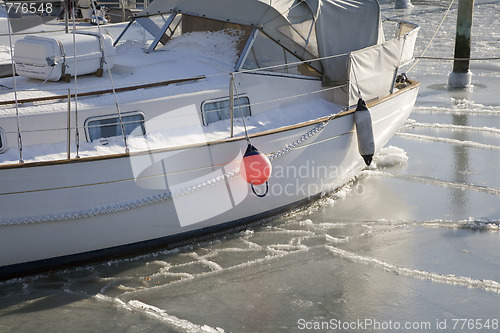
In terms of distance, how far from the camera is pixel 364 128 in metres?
8.12

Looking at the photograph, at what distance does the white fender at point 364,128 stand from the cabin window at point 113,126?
2648mm

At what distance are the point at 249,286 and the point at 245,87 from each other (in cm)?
243

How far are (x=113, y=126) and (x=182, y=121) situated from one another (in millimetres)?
749

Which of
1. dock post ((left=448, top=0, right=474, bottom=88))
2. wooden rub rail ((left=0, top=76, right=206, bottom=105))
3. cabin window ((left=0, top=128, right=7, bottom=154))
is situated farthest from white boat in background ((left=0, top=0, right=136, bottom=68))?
dock post ((left=448, top=0, right=474, bottom=88))

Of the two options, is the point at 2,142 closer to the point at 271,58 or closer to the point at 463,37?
the point at 271,58

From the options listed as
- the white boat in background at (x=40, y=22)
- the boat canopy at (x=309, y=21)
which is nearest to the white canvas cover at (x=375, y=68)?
the boat canopy at (x=309, y=21)

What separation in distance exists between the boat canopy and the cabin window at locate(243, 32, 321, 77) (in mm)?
76

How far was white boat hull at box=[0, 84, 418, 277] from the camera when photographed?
6148 millimetres

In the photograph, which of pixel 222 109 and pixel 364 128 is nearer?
pixel 222 109

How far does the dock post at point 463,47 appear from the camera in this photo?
14281 mm

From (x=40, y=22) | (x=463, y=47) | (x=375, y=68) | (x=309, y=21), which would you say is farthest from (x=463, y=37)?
(x=40, y=22)

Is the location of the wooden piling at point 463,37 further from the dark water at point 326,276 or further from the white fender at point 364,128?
the white fender at point 364,128

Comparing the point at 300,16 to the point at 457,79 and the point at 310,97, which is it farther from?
the point at 457,79

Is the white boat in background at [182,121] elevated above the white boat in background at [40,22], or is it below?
below
